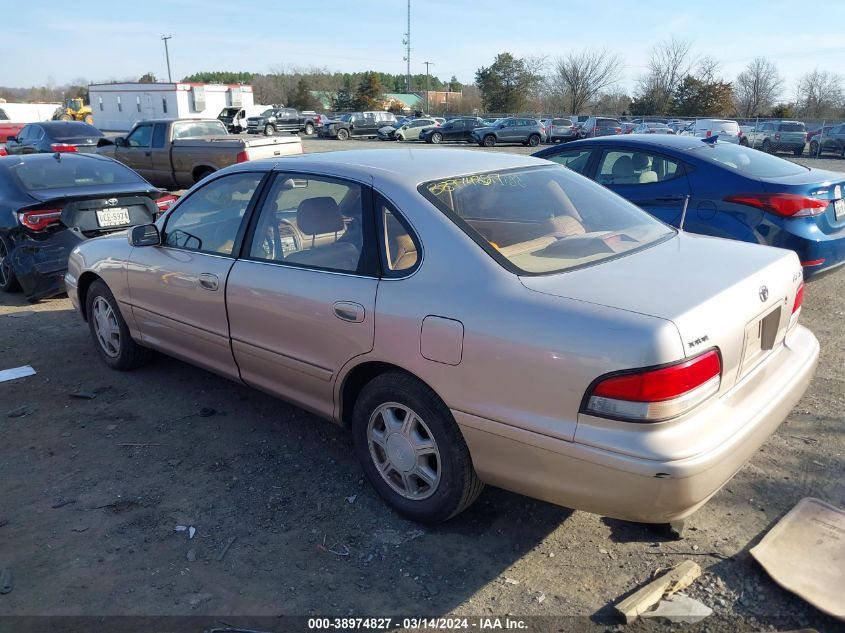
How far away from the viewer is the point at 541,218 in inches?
128

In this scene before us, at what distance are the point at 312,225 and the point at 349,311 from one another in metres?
0.74

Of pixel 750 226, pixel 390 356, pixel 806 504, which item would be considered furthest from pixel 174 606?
pixel 750 226

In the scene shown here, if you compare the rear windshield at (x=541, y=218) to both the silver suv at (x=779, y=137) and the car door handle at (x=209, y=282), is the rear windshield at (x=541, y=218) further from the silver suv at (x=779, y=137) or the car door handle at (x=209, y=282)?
the silver suv at (x=779, y=137)

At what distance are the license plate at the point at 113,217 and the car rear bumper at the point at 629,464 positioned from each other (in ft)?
18.3

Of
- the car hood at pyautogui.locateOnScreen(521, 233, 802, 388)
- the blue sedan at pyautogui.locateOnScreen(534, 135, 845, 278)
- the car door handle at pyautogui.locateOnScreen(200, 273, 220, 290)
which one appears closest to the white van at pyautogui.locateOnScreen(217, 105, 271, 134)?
the blue sedan at pyautogui.locateOnScreen(534, 135, 845, 278)

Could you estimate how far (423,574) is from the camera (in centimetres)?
277

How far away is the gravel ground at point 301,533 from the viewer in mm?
2609

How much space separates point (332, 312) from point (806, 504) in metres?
2.44

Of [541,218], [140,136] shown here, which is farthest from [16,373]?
[140,136]

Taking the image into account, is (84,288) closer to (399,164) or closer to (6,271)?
(6,271)

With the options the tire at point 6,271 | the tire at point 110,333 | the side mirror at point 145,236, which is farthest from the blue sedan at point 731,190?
the tire at point 6,271

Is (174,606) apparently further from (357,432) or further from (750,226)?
(750,226)

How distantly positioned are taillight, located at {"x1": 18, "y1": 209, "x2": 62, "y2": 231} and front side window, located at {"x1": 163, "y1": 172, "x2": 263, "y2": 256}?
2.99m

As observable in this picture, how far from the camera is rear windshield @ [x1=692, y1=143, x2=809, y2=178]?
19.0 feet
